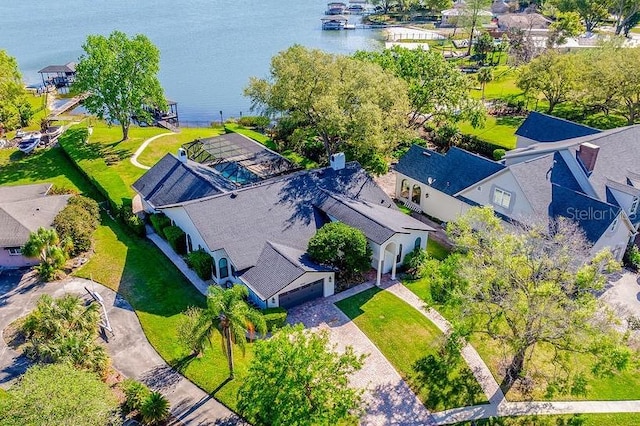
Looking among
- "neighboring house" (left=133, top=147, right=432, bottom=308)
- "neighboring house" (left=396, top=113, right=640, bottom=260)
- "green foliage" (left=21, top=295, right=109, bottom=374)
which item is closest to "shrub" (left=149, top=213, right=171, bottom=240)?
"neighboring house" (left=133, top=147, right=432, bottom=308)

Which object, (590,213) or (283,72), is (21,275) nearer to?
(283,72)

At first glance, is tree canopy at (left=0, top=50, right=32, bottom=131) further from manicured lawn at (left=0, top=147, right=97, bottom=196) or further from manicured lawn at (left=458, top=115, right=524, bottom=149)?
manicured lawn at (left=458, top=115, right=524, bottom=149)

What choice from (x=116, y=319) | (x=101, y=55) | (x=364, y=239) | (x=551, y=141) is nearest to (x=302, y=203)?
(x=364, y=239)

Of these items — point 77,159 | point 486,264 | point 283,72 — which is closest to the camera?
point 486,264

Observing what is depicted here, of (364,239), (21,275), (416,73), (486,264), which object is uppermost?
(416,73)

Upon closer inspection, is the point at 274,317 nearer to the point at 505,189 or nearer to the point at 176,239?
the point at 176,239

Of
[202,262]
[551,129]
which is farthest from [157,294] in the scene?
[551,129]

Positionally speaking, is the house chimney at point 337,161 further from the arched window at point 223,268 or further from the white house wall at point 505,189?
the arched window at point 223,268
